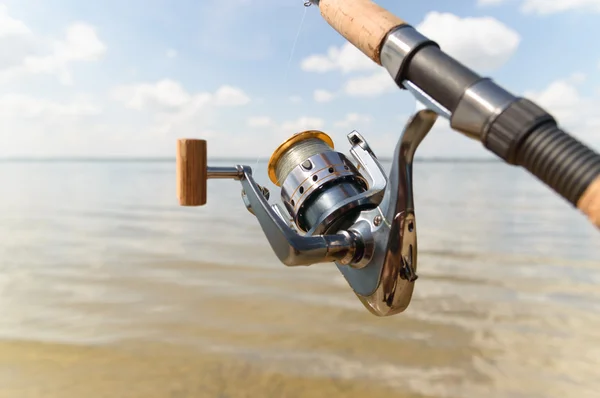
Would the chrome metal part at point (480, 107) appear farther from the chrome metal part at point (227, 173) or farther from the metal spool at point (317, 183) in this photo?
the chrome metal part at point (227, 173)

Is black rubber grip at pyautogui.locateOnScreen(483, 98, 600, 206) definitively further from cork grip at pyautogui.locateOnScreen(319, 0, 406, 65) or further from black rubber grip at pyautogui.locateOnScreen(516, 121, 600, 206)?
cork grip at pyautogui.locateOnScreen(319, 0, 406, 65)

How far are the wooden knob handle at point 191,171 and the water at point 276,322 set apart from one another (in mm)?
324

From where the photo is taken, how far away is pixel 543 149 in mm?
578

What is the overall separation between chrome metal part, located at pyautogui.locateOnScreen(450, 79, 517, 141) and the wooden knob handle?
0.72 metres

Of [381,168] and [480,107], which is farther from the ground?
[381,168]

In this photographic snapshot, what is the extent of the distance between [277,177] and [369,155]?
0.29m

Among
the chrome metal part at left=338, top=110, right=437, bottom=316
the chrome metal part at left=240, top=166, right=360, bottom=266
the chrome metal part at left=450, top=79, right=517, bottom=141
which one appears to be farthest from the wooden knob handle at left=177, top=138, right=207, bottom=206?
the chrome metal part at left=450, top=79, right=517, bottom=141

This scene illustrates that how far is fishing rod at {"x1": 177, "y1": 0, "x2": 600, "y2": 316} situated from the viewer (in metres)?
0.59

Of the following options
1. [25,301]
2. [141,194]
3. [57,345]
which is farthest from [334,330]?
[141,194]

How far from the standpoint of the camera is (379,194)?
1.17 meters

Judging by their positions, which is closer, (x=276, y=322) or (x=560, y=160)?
(x=560, y=160)

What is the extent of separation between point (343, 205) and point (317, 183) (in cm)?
13

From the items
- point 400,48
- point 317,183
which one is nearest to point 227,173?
point 317,183

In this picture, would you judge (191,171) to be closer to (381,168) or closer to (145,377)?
(381,168)
